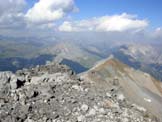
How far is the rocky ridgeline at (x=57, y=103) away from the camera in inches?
664

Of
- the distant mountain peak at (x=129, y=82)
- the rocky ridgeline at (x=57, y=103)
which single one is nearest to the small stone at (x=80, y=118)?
the rocky ridgeline at (x=57, y=103)

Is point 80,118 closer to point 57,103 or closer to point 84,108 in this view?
point 84,108

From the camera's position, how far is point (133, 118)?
18.4 meters

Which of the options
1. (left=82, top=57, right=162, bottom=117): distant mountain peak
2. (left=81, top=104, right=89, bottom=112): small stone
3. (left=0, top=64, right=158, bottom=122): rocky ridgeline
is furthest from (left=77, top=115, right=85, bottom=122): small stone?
(left=82, top=57, right=162, bottom=117): distant mountain peak

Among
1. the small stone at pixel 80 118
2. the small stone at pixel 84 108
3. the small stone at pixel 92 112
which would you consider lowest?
the small stone at pixel 80 118

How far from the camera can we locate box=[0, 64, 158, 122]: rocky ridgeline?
1686cm

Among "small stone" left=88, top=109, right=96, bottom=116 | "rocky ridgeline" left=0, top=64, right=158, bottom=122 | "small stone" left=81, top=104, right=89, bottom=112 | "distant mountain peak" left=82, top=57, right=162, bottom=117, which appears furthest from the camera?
"distant mountain peak" left=82, top=57, right=162, bottom=117

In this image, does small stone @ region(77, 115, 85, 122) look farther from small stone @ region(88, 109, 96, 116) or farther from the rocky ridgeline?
small stone @ region(88, 109, 96, 116)

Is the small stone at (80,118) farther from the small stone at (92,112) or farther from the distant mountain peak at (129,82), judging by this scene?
the distant mountain peak at (129,82)

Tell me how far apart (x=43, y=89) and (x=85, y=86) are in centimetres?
394

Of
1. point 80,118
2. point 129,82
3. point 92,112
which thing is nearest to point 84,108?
point 92,112

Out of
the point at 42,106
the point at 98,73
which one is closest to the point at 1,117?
the point at 42,106

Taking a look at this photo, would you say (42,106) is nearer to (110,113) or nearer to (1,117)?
(1,117)

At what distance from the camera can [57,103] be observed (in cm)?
1853
